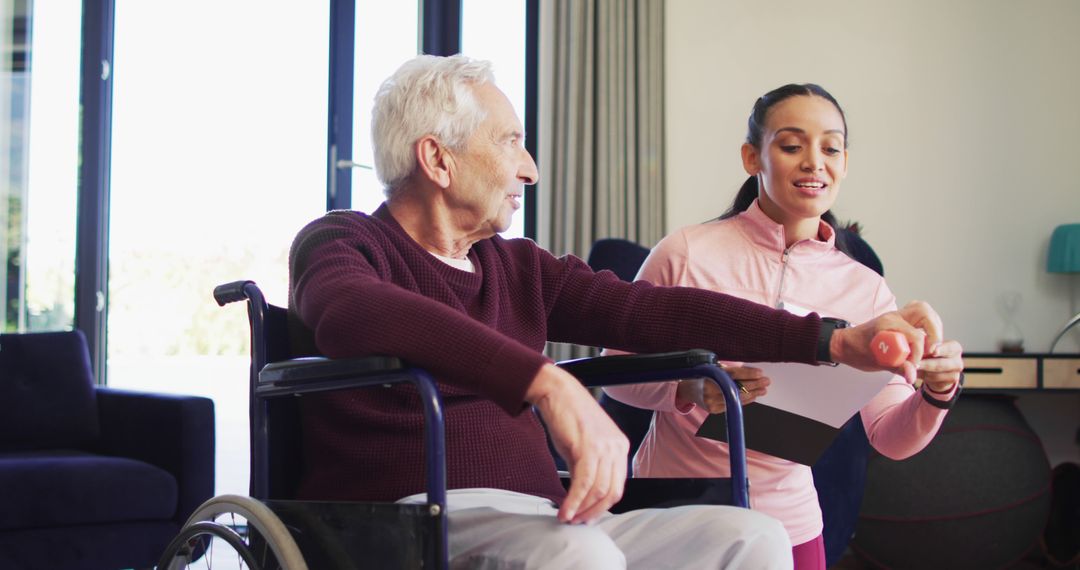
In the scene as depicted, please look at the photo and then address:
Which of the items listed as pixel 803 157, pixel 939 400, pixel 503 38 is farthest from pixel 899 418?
pixel 503 38

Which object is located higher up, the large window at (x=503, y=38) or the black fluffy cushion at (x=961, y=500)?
the large window at (x=503, y=38)

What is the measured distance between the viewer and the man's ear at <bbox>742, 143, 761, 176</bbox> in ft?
5.81

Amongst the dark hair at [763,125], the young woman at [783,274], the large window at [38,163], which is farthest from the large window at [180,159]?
the young woman at [783,274]

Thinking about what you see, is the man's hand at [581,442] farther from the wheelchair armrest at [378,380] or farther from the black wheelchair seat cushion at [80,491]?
the black wheelchair seat cushion at [80,491]

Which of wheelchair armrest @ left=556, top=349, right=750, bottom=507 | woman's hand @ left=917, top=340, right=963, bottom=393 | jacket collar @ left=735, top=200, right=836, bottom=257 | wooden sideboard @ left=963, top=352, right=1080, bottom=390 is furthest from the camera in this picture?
wooden sideboard @ left=963, top=352, right=1080, bottom=390

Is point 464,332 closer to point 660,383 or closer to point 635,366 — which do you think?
point 635,366

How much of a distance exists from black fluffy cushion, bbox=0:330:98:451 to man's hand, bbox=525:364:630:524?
101 inches

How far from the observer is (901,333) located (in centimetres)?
126

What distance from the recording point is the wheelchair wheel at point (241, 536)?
1.13 meters

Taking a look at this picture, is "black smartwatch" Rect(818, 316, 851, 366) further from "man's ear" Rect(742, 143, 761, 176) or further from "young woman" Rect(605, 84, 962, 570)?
"man's ear" Rect(742, 143, 761, 176)

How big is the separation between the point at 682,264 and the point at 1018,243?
2899 mm

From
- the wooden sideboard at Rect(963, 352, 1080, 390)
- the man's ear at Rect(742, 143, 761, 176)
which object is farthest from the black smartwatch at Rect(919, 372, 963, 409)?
→ the wooden sideboard at Rect(963, 352, 1080, 390)

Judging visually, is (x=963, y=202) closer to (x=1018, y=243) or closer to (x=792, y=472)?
(x=1018, y=243)

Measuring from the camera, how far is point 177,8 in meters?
4.32
